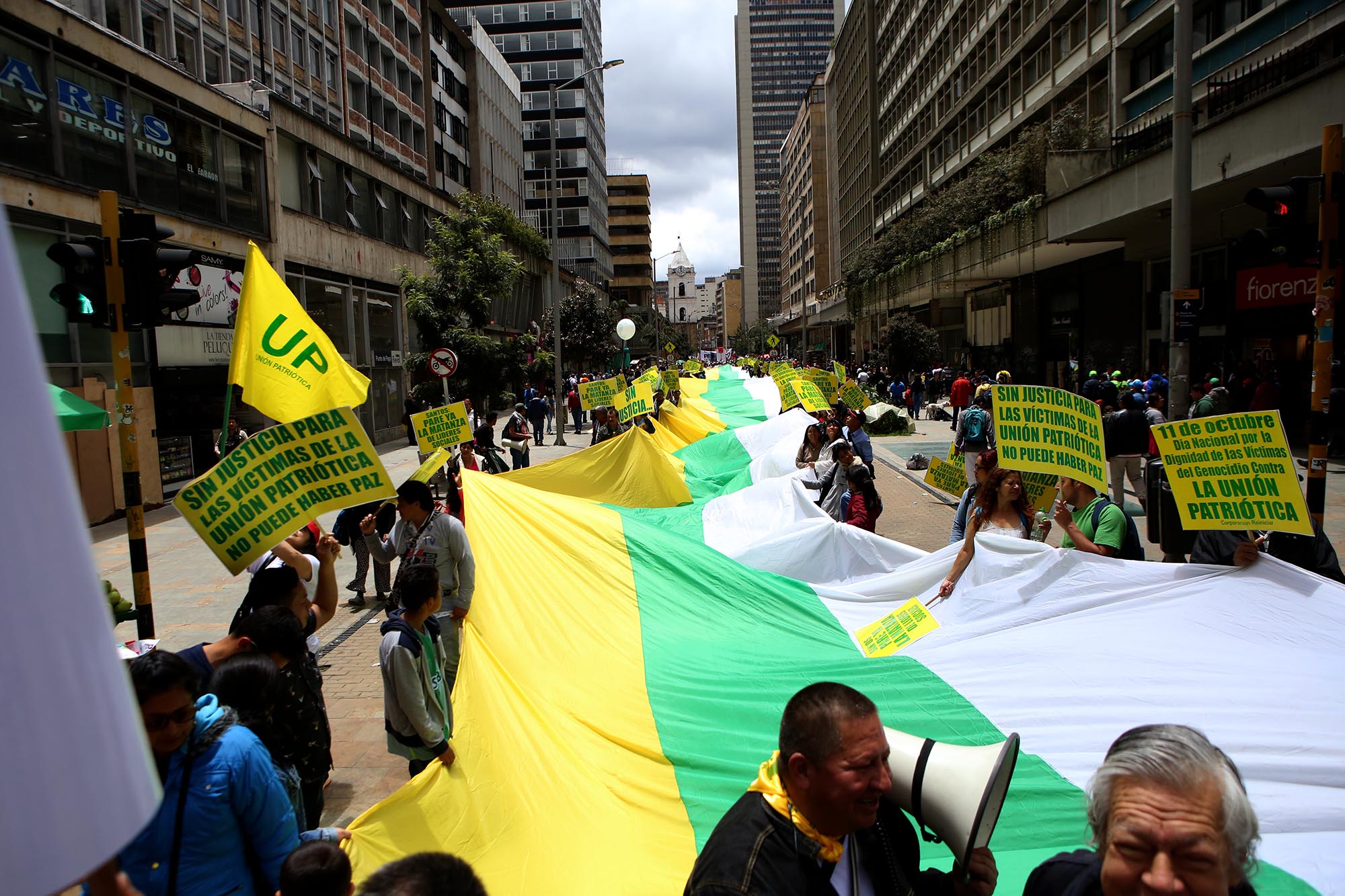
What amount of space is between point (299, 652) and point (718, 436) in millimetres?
15819

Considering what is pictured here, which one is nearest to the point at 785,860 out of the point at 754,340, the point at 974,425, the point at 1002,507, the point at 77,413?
the point at 1002,507

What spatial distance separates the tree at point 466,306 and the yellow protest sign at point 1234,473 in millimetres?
16954

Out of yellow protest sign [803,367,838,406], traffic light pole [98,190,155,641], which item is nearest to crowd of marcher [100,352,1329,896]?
traffic light pole [98,190,155,641]

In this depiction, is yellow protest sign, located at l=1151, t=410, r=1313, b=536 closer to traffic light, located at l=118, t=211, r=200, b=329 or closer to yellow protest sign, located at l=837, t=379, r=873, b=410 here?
traffic light, located at l=118, t=211, r=200, b=329

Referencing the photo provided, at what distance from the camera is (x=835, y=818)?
222cm

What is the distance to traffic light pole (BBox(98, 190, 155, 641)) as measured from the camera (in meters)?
6.23

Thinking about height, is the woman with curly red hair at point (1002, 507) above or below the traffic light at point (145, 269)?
below

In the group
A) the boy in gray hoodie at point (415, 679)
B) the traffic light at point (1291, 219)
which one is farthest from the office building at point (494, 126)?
the boy in gray hoodie at point (415, 679)

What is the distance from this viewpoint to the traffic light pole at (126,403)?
6234 mm

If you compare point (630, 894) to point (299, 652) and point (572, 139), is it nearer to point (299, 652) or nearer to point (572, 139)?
point (299, 652)

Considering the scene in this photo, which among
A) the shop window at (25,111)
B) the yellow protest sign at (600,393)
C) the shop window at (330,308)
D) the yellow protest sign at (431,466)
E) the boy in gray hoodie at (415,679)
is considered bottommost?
the boy in gray hoodie at (415,679)

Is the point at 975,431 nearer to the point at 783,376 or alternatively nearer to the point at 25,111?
the point at 783,376

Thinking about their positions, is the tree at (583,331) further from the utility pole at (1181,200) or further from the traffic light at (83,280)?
the traffic light at (83,280)

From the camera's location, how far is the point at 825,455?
12289 millimetres
